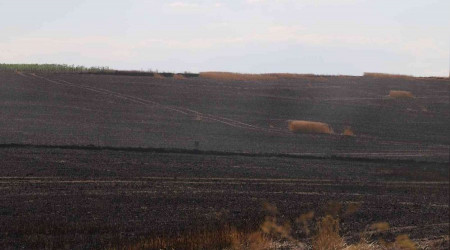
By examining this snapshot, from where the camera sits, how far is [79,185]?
836 inches

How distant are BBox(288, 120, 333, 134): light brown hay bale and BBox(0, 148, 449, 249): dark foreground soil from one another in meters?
10.2

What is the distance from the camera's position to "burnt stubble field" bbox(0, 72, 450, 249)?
55.5ft

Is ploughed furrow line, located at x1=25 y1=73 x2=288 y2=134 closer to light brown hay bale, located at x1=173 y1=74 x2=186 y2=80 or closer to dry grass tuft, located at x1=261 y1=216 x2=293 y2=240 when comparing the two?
light brown hay bale, located at x1=173 y1=74 x2=186 y2=80

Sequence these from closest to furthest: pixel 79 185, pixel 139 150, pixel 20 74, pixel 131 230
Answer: pixel 131 230
pixel 79 185
pixel 139 150
pixel 20 74

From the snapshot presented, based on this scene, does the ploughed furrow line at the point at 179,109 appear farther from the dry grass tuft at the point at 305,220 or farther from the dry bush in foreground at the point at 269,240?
the dry bush in foreground at the point at 269,240

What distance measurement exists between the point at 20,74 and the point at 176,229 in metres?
46.6

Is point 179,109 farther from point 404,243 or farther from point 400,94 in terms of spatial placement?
point 404,243

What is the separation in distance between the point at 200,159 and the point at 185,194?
7.57m

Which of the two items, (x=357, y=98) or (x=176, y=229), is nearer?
(x=176, y=229)

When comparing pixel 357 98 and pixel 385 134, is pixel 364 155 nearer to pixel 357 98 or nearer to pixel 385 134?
pixel 385 134

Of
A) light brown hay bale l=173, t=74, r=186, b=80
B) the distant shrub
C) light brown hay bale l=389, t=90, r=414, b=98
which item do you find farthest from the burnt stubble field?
the distant shrub

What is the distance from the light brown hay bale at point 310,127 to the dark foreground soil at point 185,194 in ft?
33.3

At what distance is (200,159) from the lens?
1107 inches

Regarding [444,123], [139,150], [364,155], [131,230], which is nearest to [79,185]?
[131,230]
